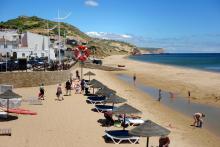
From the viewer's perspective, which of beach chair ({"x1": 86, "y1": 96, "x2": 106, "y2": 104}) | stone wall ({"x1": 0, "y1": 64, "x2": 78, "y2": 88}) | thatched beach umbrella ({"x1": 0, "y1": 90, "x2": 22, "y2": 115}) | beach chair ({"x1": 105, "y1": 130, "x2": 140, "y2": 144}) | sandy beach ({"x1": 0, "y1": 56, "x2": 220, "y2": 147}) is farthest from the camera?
stone wall ({"x1": 0, "y1": 64, "x2": 78, "y2": 88})

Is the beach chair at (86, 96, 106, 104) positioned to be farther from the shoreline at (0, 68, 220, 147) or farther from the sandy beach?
the sandy beach

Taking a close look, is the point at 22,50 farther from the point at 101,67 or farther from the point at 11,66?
the point at 101,67

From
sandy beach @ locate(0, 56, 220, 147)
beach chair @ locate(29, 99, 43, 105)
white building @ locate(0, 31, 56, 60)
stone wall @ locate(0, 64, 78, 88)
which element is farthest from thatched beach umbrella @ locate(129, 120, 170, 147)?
white building @ locate(0, 31, 56, 60)

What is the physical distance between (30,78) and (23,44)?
1768 cm

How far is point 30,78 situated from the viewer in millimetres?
33906

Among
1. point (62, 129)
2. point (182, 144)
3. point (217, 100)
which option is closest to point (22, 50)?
point (217, 100)

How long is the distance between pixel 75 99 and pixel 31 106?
15.0 feet

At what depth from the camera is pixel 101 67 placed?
69.4 meters

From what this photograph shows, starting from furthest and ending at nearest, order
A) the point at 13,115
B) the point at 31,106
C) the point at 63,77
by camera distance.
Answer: the point at 63,77 → the point at 31,106 → the point at 13,115

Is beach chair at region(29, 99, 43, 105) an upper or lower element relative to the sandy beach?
upper

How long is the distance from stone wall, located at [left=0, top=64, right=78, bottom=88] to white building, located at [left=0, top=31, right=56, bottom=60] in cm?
1053

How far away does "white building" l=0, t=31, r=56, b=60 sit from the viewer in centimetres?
4624

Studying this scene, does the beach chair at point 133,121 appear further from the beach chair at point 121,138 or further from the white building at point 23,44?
the white building at point 23,44

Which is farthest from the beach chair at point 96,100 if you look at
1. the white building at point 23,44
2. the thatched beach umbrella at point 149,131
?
the white building at point 23,44
